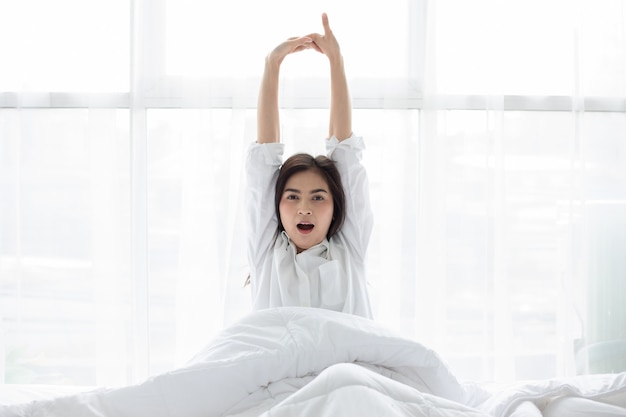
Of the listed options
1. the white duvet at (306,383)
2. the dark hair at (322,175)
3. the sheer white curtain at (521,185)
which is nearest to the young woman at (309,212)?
the dark hair at (322,175)

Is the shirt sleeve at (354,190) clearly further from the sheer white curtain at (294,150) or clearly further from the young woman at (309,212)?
the sheer white curtain at (294,150)

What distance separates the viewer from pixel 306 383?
1.41 m

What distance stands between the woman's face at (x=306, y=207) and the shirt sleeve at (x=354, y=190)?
0.21ft

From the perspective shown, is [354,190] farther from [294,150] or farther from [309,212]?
[294,150]

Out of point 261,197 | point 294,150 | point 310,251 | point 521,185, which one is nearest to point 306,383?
point 310,251

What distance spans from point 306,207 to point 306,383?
19.4 inches

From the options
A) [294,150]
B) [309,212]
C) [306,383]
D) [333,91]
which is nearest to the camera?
[306,383]

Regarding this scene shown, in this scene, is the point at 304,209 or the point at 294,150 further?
the point at 294,150

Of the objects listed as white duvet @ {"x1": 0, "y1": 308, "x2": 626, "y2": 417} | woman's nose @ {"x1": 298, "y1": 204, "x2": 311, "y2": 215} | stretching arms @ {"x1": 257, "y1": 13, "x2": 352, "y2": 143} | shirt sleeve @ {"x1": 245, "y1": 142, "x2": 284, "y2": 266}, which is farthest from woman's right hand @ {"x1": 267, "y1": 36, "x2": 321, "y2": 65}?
white duvet @ {"x1": 0, "y1": 308, "x2": 626, "y2": 417}

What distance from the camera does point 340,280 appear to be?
1775 millimetres

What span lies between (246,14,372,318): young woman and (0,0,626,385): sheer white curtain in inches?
11.7

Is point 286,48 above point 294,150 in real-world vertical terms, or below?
above

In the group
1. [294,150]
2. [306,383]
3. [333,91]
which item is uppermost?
[333,91]

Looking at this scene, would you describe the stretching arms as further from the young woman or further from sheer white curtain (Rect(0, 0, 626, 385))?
sheer white curtain (Rect(0, 0, 626, 385))
